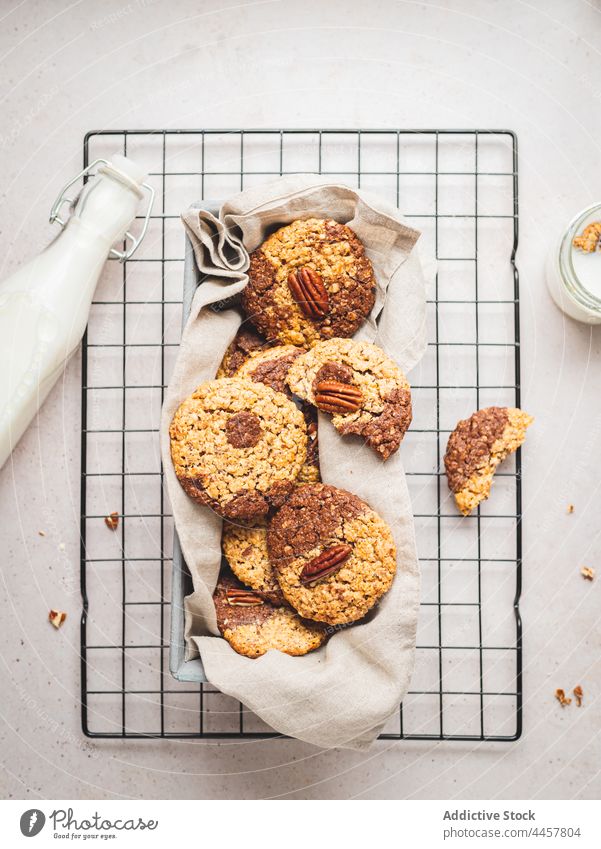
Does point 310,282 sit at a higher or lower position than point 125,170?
lower

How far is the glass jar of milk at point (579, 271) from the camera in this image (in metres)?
1.19

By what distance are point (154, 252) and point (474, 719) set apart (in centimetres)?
100

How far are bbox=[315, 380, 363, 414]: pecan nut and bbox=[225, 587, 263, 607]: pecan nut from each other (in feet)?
1.00

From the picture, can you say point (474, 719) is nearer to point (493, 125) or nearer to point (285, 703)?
point (285, 703)

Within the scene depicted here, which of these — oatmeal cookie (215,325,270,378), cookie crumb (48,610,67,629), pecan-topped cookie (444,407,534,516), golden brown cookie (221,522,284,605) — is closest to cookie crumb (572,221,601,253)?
pecan-topped cookie (444,407,534,516)

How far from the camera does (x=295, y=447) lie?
103 centimetres

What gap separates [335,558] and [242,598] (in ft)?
0.54

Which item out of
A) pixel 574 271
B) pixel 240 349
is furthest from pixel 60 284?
pixel 574 271

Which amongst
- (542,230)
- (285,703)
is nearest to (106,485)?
(285,703)

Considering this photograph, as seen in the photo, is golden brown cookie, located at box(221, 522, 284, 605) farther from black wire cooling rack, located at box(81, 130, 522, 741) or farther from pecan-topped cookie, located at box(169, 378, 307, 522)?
black wire cooling rack, located at box(81, 130, 522, 741)

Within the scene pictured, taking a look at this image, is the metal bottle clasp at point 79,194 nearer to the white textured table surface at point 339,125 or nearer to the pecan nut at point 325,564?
the white textured table surface at point 339,125

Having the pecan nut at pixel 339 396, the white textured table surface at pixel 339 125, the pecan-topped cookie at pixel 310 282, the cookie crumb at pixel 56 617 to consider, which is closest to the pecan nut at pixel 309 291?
the pecan-topped cookie at pixel 310 282

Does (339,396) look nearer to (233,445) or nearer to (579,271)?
→ (233,445)

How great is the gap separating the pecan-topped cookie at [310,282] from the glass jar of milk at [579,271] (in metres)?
0.36
